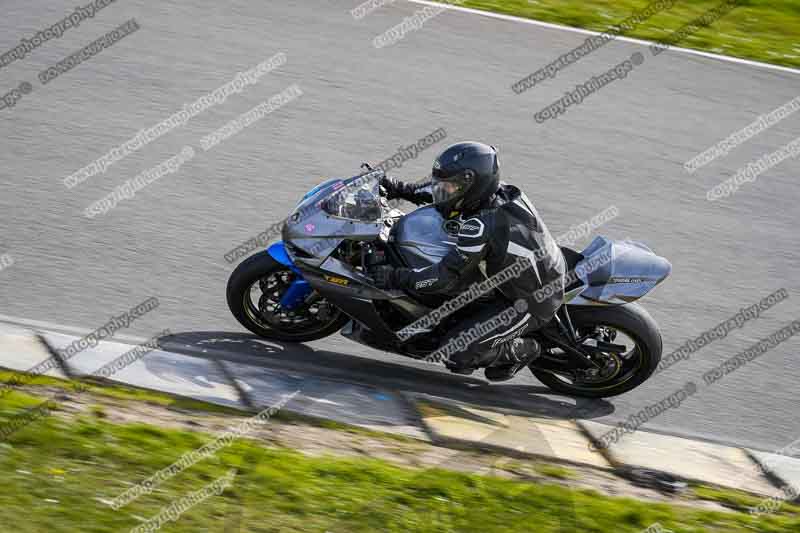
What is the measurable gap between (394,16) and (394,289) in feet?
22.5

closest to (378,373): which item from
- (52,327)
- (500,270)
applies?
(500,270)

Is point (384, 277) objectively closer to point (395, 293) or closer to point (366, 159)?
point (395, 293)

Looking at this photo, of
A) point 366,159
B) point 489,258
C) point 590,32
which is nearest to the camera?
point 489,258

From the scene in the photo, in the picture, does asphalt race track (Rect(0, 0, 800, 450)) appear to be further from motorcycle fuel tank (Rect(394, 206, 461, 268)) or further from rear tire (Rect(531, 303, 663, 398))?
motorcycle fuel tank (Rect(394, 206, 461, 268))

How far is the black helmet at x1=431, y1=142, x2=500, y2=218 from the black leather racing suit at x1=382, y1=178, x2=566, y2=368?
0.12 meters

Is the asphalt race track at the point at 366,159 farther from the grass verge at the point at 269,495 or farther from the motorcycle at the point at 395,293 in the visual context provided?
the grass verge at the point at 269,495

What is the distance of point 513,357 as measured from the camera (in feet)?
23.3

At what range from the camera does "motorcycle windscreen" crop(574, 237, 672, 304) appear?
23.0ft

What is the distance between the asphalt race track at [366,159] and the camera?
763 cm

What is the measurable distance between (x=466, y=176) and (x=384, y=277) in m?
0.94

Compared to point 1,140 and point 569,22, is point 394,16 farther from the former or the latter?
point 1,140

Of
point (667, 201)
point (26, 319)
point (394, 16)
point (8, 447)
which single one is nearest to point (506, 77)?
point (394, 16)

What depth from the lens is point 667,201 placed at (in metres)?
10.2

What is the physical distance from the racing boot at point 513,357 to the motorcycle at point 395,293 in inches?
6.7
